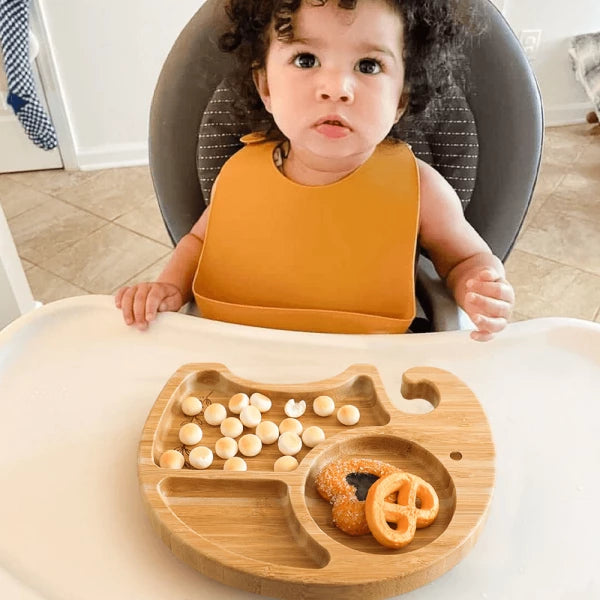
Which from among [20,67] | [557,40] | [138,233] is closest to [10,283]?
[138,233]

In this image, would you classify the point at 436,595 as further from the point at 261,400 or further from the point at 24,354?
the point at 24,354

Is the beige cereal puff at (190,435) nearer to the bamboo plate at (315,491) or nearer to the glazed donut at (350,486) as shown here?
the bamboo plate at (315,491)

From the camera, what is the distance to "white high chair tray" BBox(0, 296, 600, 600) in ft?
1.73

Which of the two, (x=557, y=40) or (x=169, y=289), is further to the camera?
(x=557, y=40)

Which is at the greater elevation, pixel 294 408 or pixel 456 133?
pixel 456 133

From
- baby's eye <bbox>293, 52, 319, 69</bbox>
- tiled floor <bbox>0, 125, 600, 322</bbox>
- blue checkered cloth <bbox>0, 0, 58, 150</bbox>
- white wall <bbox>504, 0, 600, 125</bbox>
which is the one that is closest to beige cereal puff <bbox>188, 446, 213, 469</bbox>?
baby's eye <bbox>293, 52, 319, 69</bbox>

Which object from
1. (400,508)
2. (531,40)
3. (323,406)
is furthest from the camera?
(531,40)

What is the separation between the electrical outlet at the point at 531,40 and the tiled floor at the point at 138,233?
14.5 inches

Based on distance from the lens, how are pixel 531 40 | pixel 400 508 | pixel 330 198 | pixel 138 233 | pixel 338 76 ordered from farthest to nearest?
pixel 531 40 → pixel 138 233 → pixel 330 198 → pixel 338 76 → pixel 400 508

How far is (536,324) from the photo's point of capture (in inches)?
29.9

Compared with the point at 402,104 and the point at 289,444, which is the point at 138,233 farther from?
the point at 289,444

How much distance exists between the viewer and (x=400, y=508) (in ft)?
1.76

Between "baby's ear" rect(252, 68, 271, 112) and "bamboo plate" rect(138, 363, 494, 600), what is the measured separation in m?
0.38

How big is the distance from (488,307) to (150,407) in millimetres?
383
